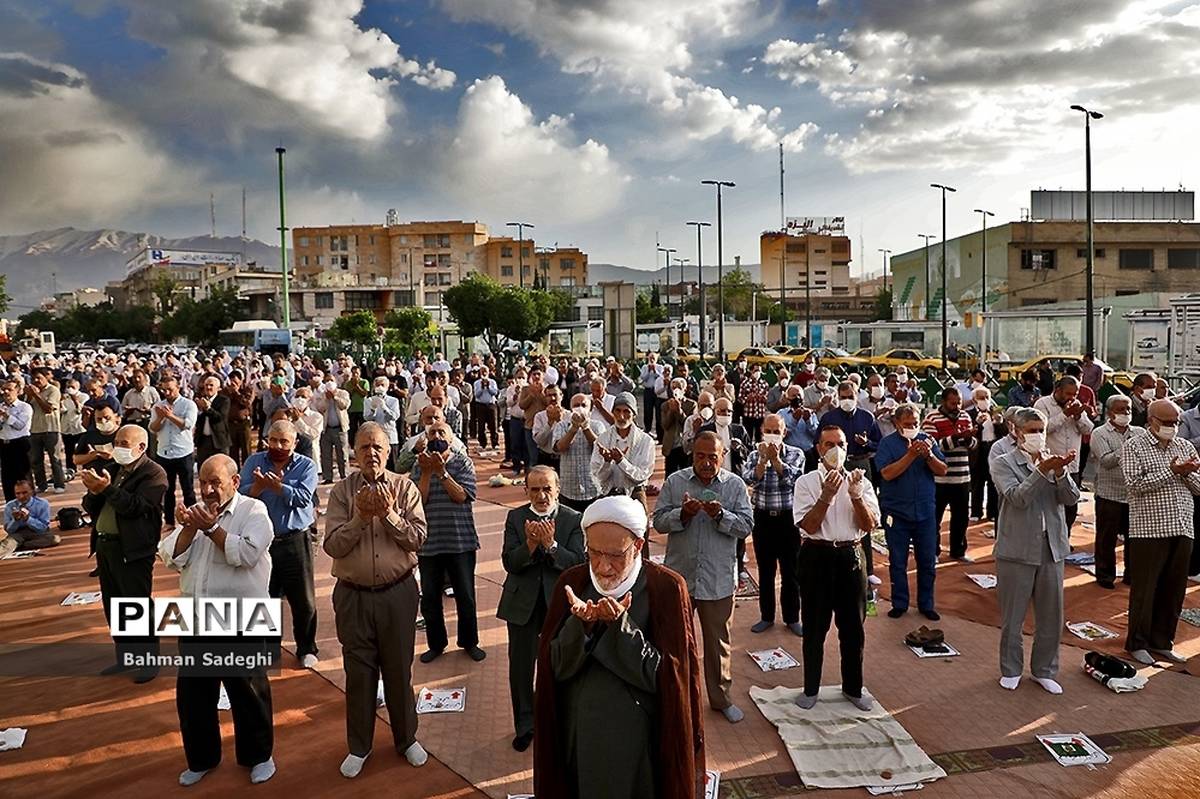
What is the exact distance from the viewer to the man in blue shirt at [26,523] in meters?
9.45

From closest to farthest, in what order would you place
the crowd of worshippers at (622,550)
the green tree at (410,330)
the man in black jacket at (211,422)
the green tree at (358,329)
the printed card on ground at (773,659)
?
the crowd of worshippers at (622,550) → the printed card on ground at (773,659) → the man in black jacket at (211,422) → the green tree at (410,330) → the green tree at (358,329)

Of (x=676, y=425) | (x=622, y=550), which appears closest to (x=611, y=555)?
(x=622, y=550)

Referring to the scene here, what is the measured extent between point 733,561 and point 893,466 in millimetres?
2066

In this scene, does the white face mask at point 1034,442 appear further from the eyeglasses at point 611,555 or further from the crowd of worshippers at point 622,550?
the eyeglasses at point 611,555

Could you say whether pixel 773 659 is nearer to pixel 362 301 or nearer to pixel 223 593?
Answer: pixel 223 593

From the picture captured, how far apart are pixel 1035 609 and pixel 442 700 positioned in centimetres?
404

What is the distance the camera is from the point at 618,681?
2.70 metres

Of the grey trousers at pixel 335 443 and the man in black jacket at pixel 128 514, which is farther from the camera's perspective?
the grey trousers at pixel 335 443

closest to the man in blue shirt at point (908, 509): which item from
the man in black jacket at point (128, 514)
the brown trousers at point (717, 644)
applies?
the brown trousers at point (717, 644)

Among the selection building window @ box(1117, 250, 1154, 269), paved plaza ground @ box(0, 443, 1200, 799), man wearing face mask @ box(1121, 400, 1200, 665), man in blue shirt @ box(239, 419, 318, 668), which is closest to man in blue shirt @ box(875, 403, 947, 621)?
paved plaza ground @ box(0, 443, 1200, 799)

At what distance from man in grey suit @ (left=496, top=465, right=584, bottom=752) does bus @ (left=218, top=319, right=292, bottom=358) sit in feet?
115

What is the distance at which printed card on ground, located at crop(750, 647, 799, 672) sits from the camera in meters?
5.88

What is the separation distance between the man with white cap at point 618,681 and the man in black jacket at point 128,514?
398cm

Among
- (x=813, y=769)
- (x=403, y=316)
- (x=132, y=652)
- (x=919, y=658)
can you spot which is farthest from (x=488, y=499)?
(x=403, y=316)
